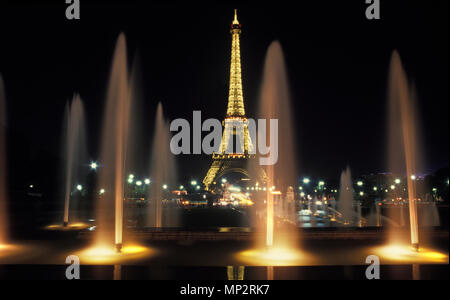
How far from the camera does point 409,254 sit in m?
10.8

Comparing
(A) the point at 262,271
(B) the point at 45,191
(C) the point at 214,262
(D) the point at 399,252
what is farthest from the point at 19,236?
(B) the point at 45,191

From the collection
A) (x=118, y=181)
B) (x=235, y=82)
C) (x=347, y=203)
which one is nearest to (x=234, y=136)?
(x=235, y=82)

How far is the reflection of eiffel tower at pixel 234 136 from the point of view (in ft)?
214

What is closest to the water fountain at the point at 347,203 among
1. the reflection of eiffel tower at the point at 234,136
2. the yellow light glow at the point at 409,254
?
the yellow light glow at the point at 409,254

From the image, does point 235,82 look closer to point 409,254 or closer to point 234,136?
point 234,136

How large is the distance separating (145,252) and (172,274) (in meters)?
3.14

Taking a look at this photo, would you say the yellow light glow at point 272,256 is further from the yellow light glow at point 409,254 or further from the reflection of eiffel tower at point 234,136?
the reflection of eiffel tower at point 234,136

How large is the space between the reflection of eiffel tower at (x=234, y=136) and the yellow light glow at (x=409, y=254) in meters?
52.9

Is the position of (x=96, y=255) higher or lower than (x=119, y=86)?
lower

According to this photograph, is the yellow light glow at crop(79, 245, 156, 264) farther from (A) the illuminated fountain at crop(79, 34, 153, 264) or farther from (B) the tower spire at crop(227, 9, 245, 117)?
(B) the tower spire at crop(227, 9, 245, 117)

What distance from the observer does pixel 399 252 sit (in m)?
11.1

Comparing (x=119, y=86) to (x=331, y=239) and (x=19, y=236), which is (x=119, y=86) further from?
(x=331, y=239)

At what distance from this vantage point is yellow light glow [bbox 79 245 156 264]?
9.78 m
